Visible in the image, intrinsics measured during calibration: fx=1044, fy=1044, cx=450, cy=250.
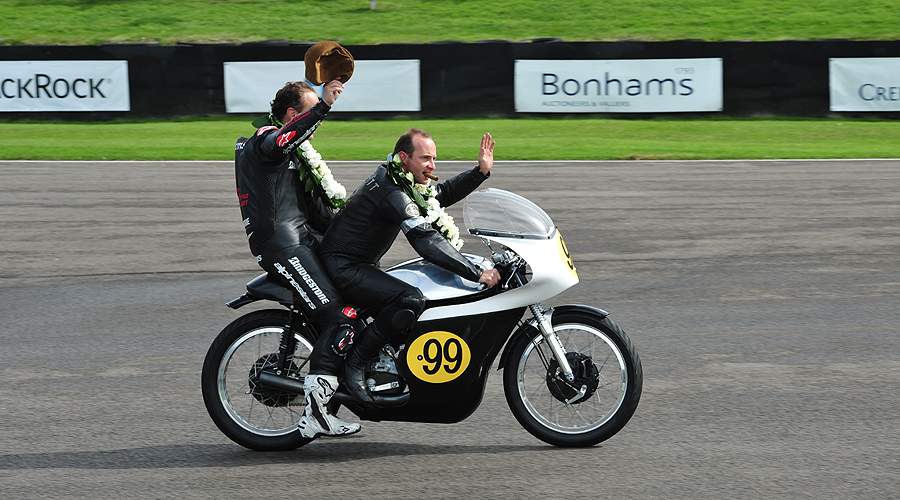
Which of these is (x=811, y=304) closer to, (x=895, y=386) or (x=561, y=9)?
(x=895, y=386)

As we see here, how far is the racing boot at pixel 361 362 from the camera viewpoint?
5121mm

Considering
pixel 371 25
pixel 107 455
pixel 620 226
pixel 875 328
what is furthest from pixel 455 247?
pixel 371 25

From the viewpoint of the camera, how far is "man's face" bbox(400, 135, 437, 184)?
16.6 feet

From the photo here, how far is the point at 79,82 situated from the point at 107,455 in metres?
21.0

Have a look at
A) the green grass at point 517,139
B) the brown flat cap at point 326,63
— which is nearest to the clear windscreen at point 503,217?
the brown flat cap at point 326,63

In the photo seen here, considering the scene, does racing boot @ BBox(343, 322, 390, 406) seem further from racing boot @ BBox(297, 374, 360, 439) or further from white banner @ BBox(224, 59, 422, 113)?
white banner @ BBox(224, 59, 422, 113)

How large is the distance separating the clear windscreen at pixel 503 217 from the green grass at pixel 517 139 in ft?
45.8

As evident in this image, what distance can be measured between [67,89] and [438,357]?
2164 cm

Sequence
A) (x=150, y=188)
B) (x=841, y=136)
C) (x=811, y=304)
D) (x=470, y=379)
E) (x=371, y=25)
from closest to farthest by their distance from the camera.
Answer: (x=470, y=379) → (x=811, y=304) → (x=150, y=188) → (x=841, y=136) → (x=371, y=25)

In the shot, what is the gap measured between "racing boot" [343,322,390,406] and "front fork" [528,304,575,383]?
2.52 ft

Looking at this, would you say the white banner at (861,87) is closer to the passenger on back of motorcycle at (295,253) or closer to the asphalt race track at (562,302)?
the asphalt race track at (562,302)

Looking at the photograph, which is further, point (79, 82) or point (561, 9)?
point (561, 9)

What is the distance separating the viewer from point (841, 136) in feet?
73.9

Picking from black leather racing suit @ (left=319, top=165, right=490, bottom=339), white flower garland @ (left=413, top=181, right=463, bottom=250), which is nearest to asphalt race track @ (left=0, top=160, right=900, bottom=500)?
black leather racing suit @ (left=319, top=165, right=490, bottom=339)
